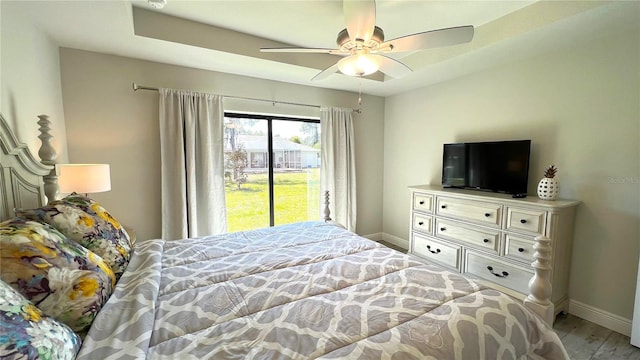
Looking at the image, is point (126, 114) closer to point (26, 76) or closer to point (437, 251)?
point (26, 76)

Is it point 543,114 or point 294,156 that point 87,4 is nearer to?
point 294,156

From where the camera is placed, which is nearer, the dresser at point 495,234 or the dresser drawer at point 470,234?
the dresser at point 495,234

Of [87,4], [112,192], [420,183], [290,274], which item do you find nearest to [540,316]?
[290,274]

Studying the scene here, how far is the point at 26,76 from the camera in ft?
6.01

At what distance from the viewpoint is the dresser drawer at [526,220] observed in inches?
86.1

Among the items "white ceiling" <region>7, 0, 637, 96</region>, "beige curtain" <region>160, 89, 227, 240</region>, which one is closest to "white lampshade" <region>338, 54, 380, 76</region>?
"white ceiling" <region>7, 0, 637, 96</region>

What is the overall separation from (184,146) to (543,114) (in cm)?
365

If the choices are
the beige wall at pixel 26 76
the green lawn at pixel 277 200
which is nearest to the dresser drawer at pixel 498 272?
→ the green lawn at pixel 277 200

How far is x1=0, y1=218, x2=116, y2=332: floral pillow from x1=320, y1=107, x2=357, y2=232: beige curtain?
295 centimetres

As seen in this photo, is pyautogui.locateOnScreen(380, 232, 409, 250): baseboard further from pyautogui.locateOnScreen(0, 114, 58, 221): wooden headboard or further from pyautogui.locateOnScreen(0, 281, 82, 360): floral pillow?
pyautogui.locateOnScreen(0, 114, 58, 221): wooden headboard

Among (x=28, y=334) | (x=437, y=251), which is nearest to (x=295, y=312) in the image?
(x=28, y=334)

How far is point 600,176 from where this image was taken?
220 centimetres

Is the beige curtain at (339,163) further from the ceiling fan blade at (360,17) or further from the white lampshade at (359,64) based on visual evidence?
the ceiling fan blade at (360,17)

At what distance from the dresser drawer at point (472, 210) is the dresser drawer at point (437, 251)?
0.35 meters
